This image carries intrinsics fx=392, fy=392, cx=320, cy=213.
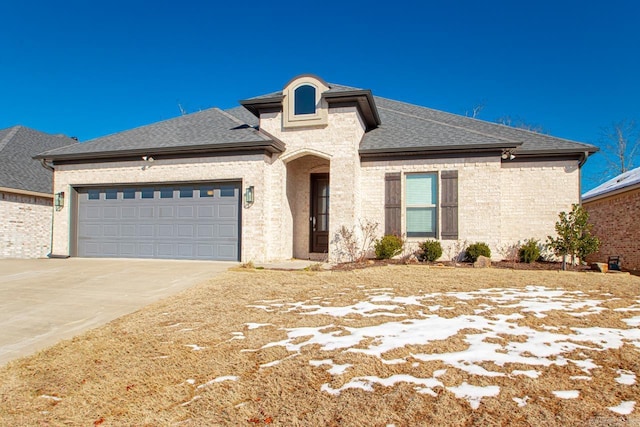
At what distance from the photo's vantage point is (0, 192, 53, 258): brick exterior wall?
14.0m

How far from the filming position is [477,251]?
1116cm

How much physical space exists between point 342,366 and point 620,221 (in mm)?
14829

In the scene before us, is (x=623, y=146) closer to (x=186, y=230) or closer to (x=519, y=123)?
(x=519, y=123)

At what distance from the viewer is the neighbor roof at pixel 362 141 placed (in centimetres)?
1158

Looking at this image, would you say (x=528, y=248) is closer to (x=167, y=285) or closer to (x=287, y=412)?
(x=167, y=285)

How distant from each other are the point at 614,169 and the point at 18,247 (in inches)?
1477

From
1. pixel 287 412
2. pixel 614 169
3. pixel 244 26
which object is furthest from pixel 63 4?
pixel 614 169

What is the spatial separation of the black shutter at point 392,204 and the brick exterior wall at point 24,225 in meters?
13.2

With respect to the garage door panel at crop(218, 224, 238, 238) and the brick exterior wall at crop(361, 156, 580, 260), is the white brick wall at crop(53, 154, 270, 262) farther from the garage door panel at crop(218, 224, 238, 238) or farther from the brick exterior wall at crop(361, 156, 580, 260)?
the brick exterior wall at crop(361, 156, 580, 260)

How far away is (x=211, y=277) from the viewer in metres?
8.73

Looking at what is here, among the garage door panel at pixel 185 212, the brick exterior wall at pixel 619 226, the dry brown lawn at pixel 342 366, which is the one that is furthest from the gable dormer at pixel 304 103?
the brick exterior wall at pixel 619 226

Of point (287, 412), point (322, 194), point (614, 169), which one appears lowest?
point (287, 412)

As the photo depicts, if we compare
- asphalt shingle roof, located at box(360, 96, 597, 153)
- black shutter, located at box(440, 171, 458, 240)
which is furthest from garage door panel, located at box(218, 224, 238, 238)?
black shutter, located at box(440, 171, 458, 240)

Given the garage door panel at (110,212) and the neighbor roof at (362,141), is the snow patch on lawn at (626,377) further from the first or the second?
the garage door panel at (110,212)
